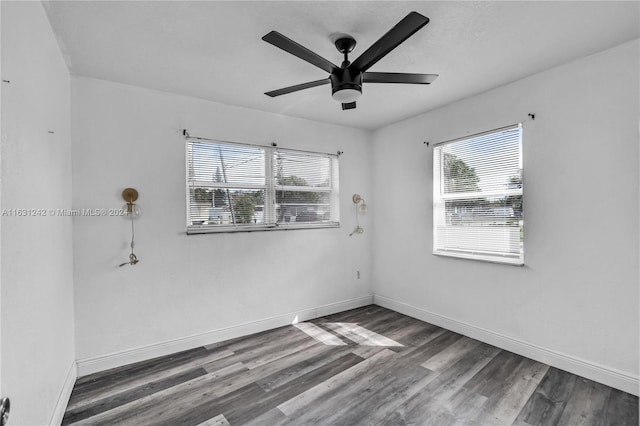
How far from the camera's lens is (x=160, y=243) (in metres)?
2.92

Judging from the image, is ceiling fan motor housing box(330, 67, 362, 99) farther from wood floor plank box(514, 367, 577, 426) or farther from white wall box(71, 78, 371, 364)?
wood floor plank box(514, 367, 577, 426)

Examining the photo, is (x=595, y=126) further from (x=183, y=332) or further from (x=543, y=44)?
(x=183, y=332)

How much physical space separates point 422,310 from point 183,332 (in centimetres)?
265

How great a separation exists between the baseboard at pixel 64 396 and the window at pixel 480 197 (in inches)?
137

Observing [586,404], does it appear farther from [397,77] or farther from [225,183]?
[225,183]

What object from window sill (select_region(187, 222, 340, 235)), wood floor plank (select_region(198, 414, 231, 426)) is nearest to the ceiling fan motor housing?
window sill (select_region(187, 222, 340, 235))

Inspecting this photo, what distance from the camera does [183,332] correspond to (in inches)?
119

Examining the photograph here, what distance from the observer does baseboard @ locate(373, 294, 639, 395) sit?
227 cm

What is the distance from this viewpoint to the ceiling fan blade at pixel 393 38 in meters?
1.47

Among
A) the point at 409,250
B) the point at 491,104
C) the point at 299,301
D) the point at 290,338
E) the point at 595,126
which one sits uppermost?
the point at 491,104

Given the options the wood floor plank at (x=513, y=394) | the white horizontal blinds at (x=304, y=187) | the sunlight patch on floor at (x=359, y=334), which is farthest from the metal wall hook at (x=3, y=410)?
the white horizontal blinds at (x=304, y=187)

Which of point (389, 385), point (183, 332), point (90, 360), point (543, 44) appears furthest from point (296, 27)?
point (90, 360)

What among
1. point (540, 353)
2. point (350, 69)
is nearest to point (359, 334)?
point (540, 353)

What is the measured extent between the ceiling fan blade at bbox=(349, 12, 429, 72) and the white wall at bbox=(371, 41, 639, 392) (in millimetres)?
1776
